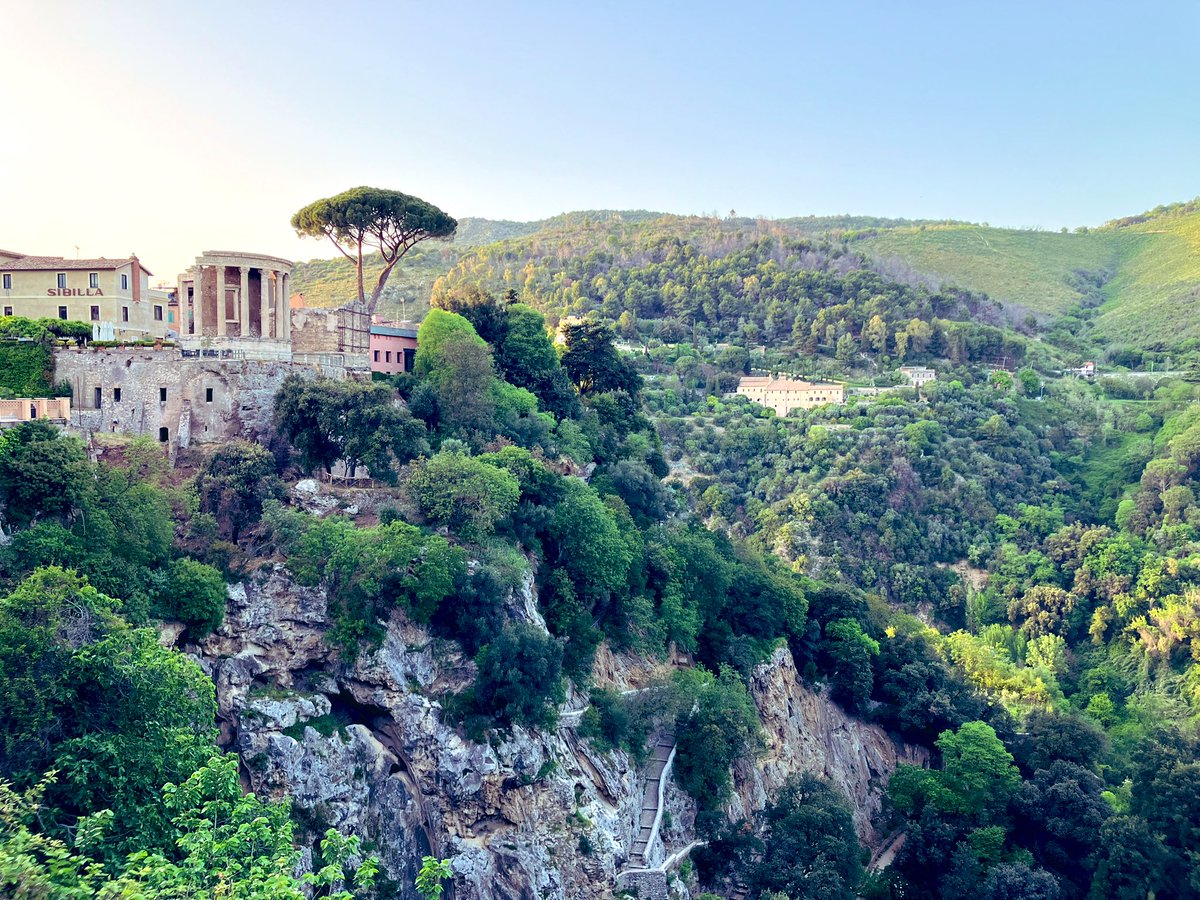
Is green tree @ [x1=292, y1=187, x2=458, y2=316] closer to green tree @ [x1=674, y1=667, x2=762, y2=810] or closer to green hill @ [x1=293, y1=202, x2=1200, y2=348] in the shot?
green tree @ [x1=674, y1=667, x2=762, y2=810]

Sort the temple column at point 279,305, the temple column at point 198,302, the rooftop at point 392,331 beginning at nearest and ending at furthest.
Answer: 1. the temple column at point 198,302
2. the temple column at point 279,305
3. the rooftop at point 392,331

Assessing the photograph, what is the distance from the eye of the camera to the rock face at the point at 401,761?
33.3 metres

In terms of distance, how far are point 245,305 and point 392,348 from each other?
6565 millimetres

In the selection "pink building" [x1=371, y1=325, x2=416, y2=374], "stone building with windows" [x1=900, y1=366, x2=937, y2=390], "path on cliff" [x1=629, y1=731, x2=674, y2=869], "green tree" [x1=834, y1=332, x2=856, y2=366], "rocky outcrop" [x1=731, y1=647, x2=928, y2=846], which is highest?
"pink building" [x1=371, y1=325, x2=416, y2=374]

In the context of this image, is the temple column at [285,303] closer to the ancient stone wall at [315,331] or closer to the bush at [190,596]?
the ancient stone wall at [315,331]

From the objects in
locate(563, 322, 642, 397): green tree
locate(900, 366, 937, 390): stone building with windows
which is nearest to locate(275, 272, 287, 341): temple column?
locate(563, 322, 642, 397): green tree

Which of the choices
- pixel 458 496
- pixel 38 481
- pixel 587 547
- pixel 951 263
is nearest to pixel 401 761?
pixel 458 496

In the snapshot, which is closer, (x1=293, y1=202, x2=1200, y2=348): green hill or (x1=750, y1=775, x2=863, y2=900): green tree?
(x1=750, y1=775, x2=863, y2=900): green tree

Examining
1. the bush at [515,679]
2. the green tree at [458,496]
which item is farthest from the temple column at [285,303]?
the bush at [515,679]

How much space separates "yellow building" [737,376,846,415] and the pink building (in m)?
55.2

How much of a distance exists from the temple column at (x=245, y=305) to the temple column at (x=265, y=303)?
0.55 meters

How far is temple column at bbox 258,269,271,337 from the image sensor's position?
150 ft

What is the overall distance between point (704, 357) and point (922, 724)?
59.0 m

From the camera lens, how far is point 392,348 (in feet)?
165
